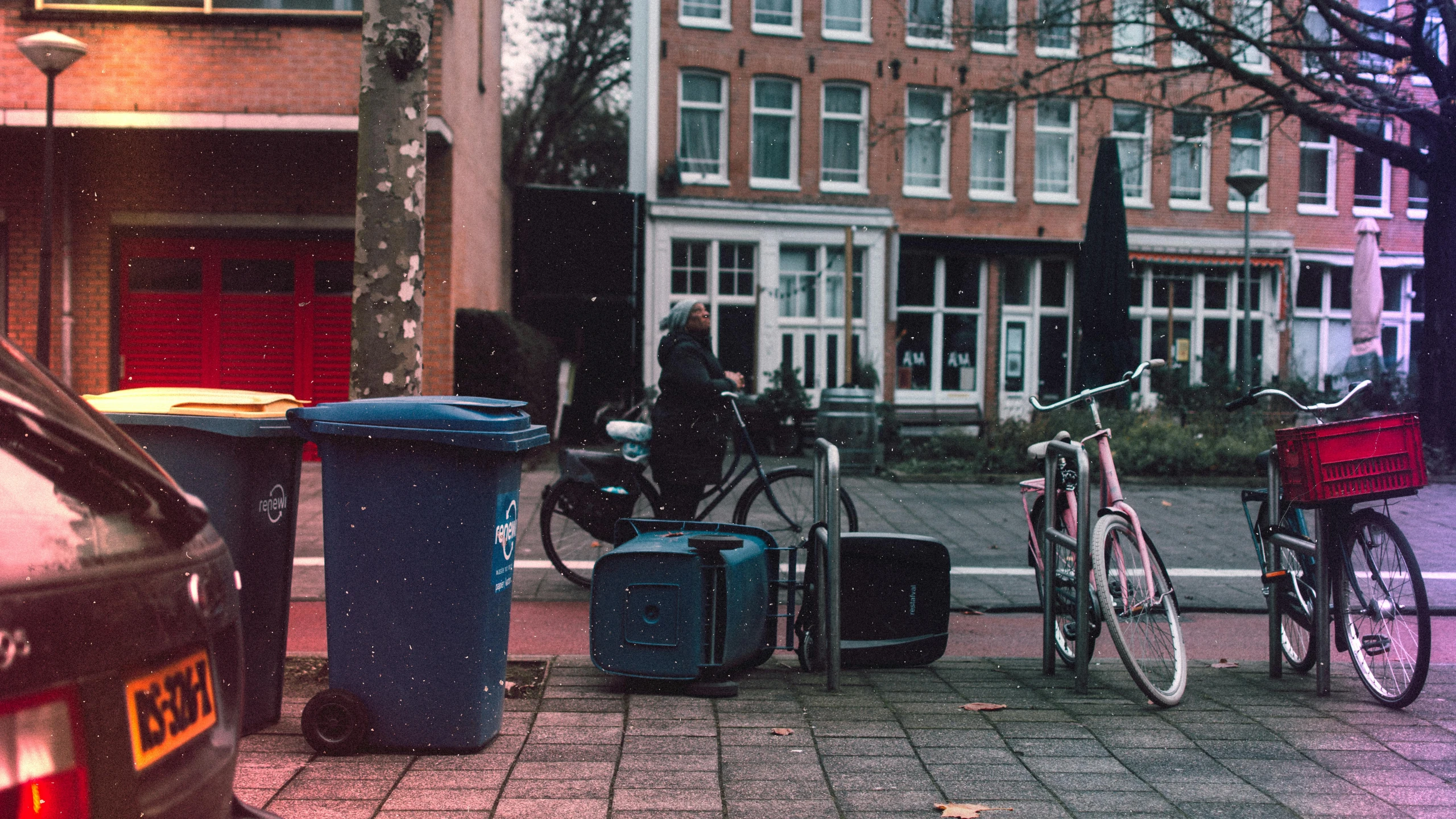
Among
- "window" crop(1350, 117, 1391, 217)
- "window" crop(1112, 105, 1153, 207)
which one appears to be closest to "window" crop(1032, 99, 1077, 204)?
"window" crop(1112, 105, 1153, 207)

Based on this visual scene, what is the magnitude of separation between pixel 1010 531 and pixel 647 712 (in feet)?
19.5

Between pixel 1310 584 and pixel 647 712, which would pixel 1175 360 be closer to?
pixel 1310 584

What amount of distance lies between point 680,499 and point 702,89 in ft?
54.7

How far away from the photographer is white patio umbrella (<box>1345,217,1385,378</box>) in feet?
57.6

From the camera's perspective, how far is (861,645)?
200 inches

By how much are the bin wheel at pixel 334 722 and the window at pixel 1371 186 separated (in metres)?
26.6

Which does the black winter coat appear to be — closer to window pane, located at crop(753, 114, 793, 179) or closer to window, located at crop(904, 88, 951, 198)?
window pane, located at crop(753, 114, 793, 179)

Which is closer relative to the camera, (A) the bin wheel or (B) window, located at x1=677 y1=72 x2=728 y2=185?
(A) the bin wheel

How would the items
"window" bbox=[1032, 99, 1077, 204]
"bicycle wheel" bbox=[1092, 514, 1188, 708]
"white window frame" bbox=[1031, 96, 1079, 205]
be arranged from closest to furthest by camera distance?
"bicycle wheel" bbox=[1092, 514, 1188, 708]
"white window frame" bbox=[1031, 96, 1079, 205]
"window" bbox=[1032, 99, 1077, 204]

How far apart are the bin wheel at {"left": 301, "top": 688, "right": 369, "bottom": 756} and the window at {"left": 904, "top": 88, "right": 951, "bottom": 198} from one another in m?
20.2

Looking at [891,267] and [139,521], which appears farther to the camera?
[891,267]

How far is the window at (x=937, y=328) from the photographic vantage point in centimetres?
2303

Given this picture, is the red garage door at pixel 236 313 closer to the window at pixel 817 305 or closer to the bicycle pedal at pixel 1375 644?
the window at pixel 817 305

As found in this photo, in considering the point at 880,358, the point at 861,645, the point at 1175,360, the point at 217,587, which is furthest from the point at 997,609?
the point at 1175,360
